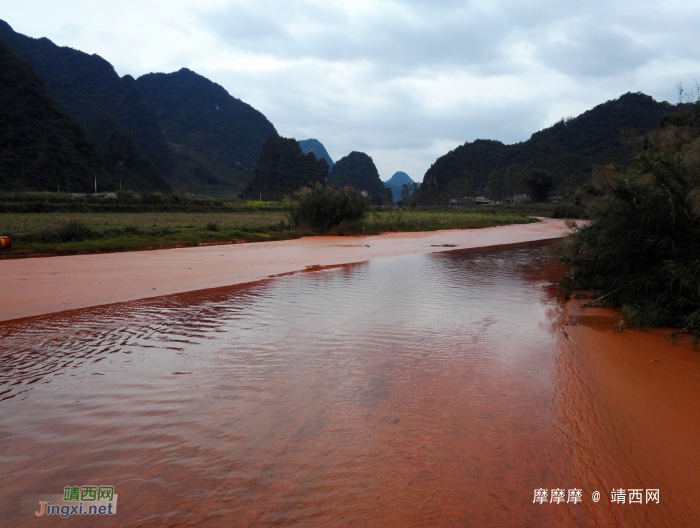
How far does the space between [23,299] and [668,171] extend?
10254mm

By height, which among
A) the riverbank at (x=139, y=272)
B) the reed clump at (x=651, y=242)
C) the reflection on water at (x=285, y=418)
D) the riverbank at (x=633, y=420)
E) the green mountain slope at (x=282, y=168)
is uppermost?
the green mountain slope at (x=282, y=168)

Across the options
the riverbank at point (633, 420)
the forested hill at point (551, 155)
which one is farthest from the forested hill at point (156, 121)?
the riverbank at point (633, 420)

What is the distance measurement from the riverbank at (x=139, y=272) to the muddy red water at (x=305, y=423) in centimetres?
138

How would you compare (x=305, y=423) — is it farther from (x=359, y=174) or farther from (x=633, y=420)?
(x=359, y=174)

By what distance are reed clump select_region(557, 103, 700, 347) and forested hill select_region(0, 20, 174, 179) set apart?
123796 mm

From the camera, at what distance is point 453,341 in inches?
233

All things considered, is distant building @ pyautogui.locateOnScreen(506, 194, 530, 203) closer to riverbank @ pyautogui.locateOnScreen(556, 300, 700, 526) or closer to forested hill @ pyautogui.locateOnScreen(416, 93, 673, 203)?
forested hill @ pyautogui.locateOnScreen(416, 93, 673, 203)

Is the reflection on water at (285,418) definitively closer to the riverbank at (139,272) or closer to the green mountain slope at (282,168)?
the riverbank at (139,272)

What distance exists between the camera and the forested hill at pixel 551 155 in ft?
281

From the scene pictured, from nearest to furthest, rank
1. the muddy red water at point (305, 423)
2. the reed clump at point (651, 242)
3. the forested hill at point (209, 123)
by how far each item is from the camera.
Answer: the muddy red water at point (305, 423), the reed clump at point (651, 242), the forested hill at point (209, 123)

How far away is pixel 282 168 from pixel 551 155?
5908 cm

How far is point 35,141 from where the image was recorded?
65.9m

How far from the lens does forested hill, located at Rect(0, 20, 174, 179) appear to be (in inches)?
4688

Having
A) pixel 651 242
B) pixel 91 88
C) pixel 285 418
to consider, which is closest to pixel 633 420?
pixel 285 418
